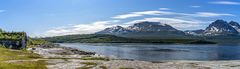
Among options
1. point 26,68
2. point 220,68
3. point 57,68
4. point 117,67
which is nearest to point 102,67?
point 117,67

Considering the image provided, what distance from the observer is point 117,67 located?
7225 centimetres

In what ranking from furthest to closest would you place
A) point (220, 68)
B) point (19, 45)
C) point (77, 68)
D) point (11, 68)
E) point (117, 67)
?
point (19, 45), point (220, 68), point (117, 67), point (77, 68), point (11, 68)

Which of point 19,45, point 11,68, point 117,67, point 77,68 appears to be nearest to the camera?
point 11,68

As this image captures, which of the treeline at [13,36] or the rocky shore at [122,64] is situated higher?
the treeline at [13,36]

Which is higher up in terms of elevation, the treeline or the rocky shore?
the treeline

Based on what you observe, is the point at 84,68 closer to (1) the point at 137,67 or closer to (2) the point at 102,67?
(2) the point at 102,67

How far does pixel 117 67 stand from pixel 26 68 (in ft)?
54.1

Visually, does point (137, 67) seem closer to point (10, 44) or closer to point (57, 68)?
point (57, 68)

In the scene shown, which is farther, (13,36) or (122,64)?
(13,36)

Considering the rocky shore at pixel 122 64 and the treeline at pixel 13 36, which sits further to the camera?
the treeline at pixel 13 36

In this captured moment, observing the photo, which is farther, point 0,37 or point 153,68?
point 0,37

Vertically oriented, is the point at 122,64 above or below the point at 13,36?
below

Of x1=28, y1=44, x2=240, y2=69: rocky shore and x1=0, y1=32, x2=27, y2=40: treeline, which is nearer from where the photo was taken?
x1=28, y1=44, x2=240, y2=69: rocky shore

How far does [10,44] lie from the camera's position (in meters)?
149
